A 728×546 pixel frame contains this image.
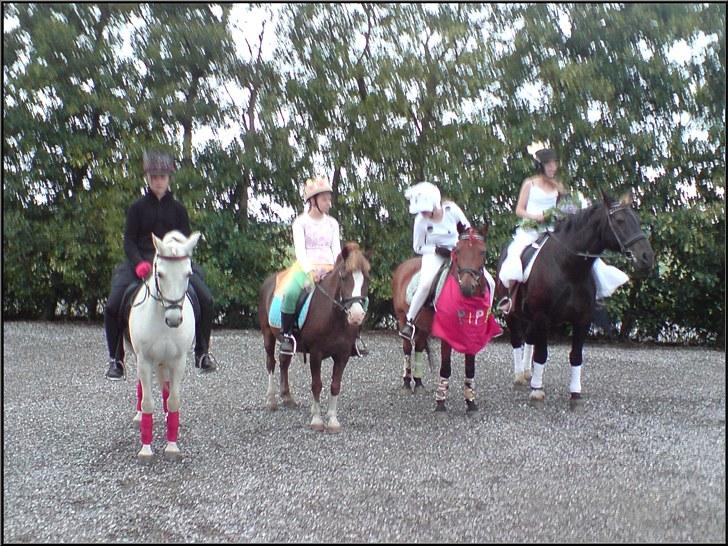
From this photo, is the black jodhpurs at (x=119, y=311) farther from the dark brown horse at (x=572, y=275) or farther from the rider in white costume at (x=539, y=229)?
the dark brown horse at (x=572, y=275)

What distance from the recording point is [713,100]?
12625 millimetres

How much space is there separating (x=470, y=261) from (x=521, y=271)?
4.04ft

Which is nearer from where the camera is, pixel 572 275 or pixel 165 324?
pixel 165 324

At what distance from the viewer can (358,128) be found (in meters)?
13.9

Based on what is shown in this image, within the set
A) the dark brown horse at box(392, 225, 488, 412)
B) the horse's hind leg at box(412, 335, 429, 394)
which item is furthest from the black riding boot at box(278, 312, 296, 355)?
the horse's hind leg at box(412, 335, 429, 394)

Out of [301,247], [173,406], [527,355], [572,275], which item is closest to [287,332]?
[301,247]

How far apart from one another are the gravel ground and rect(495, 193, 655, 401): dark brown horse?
0.67 m

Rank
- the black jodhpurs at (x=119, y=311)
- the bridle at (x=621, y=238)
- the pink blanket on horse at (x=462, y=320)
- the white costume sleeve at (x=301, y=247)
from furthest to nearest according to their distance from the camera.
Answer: the pink blanket on horse at (x=462, y=320) → the white costume sleeve at (x=301, y=247) → the bridle at (x=621, y=238) → the black jodhpurs at (x=119, y=311)

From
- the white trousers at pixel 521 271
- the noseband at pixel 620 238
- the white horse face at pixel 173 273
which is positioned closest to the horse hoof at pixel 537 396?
the white trousers at pixel 521 271

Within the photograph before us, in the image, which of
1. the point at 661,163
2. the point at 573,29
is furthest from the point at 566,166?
the point at 573,29

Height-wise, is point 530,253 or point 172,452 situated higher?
point 530,253

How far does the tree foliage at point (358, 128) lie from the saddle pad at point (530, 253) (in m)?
4.93

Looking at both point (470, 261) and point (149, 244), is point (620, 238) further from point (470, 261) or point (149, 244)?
point (149, 244)

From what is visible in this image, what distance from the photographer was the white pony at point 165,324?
522cm
